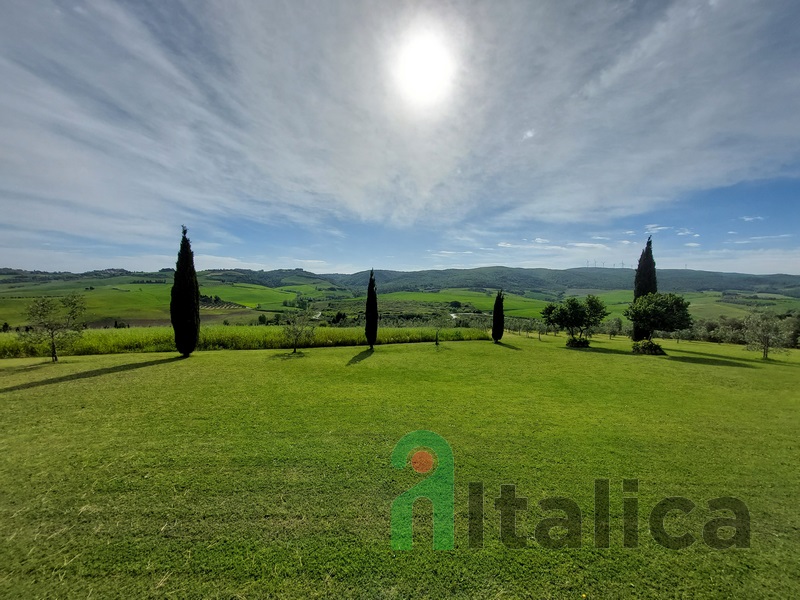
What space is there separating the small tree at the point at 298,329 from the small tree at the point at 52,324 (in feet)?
39.7

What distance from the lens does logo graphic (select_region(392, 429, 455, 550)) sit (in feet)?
15.6

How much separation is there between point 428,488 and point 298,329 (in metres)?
20.1

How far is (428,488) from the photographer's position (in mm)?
5918

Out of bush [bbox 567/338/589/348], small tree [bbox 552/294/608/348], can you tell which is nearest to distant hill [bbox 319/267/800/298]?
→ small tree [bbox 552/294/608/348]

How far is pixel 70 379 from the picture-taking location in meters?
13.0

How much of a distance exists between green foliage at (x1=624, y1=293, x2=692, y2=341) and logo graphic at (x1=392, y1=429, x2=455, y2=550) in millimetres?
28896

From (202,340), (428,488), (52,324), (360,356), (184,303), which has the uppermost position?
(184,303)

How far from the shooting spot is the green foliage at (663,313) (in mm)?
26031

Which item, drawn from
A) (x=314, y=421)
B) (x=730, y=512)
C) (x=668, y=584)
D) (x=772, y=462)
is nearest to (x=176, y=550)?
(x=314, y=421)

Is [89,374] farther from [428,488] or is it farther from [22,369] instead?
[428,488]

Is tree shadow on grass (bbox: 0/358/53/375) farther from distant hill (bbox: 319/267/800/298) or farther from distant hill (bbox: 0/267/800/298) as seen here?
distant hill (bbox: 319/267/800/298)

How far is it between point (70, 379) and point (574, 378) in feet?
78.6

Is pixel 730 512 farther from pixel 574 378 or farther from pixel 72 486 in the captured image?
pixel 72 486

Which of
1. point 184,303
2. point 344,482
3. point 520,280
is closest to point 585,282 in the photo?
point 520,280
